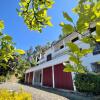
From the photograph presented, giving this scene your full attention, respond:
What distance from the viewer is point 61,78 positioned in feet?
72.9

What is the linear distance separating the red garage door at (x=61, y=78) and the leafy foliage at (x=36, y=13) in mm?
17785

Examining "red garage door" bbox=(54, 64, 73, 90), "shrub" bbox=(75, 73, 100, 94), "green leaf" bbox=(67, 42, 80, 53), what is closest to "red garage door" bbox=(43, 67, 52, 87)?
"red garage door" bbox=(54, 64, 73, 90)

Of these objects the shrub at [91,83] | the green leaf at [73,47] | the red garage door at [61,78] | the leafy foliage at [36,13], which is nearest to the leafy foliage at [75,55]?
the green leaf at [73,47]

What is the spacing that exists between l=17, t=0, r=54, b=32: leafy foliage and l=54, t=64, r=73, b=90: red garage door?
17785 mm

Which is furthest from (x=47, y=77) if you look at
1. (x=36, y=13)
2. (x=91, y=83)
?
(x=36, y=13)

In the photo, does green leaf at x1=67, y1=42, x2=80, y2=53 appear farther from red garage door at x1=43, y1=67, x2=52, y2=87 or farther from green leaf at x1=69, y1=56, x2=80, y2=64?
red garage door at x1=43, y1=67, x2=52, y2=87

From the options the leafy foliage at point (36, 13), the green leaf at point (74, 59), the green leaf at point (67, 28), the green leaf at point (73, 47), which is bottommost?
the green leaf at point (74, 59)

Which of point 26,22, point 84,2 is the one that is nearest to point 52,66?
point 26,22

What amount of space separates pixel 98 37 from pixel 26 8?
167cm

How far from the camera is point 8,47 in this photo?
1.81m

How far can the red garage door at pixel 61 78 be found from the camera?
66.4 feet

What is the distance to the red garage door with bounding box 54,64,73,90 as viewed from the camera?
2025cm

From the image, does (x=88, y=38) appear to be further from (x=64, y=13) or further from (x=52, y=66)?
(x=52, y=66)

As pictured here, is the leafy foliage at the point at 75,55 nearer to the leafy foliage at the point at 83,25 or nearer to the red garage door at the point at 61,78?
the leafy foliage at the point at 83,25
